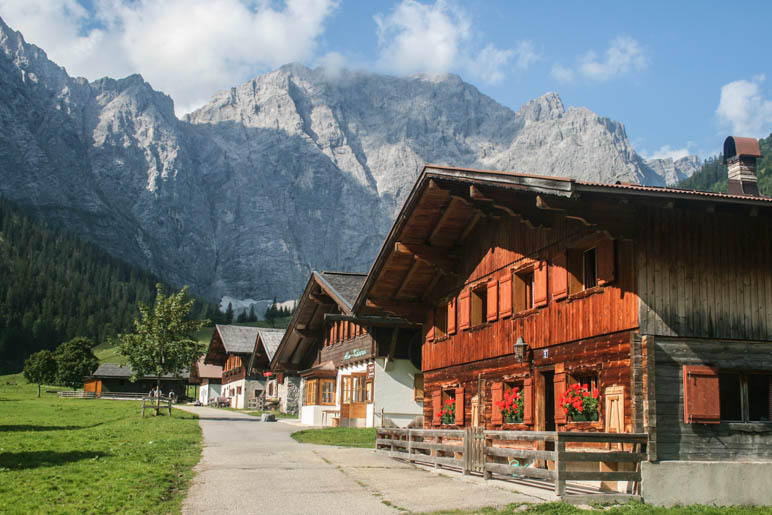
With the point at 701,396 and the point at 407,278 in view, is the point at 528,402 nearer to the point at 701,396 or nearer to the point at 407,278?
the point at 701,396

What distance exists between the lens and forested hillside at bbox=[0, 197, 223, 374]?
5630 inches

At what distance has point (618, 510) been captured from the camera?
405 inches

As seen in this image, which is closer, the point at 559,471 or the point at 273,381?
the point at 559,471

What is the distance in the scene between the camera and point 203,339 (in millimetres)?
130000

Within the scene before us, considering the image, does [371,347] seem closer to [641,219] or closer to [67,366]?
[641,219]

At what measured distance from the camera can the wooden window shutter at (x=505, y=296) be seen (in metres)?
17.3

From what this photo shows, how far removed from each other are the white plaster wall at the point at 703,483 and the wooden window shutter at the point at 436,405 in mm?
10534

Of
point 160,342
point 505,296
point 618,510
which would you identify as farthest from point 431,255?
point 160,342

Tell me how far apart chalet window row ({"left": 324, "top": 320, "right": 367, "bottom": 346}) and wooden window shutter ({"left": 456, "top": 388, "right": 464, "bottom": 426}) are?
1463 centimetres

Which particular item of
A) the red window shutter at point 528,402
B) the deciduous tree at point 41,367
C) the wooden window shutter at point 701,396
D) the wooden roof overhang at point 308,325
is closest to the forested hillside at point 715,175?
the wooden roof overhang at point 308,325

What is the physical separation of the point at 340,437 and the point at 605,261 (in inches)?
634

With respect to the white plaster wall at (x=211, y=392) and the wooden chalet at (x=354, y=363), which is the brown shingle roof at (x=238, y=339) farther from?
the wooden chalet at (x=354, y=363)

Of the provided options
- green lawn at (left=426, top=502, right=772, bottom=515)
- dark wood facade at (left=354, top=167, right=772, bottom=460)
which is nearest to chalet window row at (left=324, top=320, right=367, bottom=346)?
dark wood facade at (left=354, top=167, right=772, bottom=460)

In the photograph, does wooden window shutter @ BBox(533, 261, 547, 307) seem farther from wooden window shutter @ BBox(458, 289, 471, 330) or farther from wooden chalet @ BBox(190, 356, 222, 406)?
wooden chalet @ BBox(190, 356, 222, 406)
